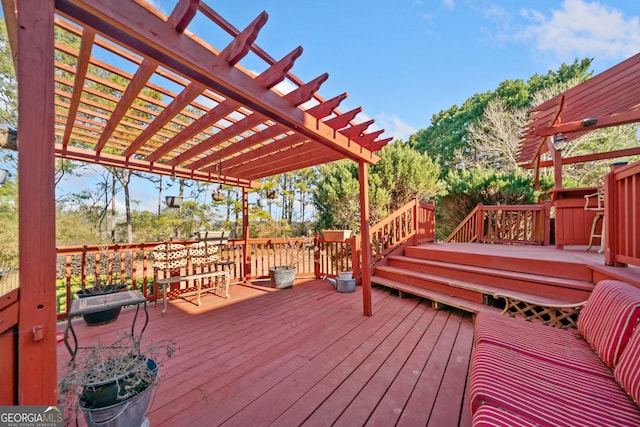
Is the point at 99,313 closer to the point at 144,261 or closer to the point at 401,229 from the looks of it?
the point at 144,261

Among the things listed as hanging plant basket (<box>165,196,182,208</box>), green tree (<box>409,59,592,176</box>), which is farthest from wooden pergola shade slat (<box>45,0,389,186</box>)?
green tree (<box>409,59,592,176</box>)

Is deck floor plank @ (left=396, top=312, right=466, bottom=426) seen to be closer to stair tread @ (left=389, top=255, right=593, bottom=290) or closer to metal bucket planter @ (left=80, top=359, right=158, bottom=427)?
stair tread @ (left=389, top=255, right=593, bottom=290)

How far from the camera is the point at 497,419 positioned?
3.11ft

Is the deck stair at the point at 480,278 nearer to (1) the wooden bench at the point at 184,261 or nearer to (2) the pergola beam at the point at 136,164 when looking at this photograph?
(1) the wooden bench at the point at 184,261

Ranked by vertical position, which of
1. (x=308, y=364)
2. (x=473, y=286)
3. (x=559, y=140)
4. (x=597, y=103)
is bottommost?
(x=308, y=364)

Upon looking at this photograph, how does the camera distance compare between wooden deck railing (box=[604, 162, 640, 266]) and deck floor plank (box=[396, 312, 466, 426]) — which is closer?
deck floor plank (box=[396, 312, 466, 426])

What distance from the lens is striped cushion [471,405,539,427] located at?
928mm

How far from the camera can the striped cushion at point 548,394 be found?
987 mm

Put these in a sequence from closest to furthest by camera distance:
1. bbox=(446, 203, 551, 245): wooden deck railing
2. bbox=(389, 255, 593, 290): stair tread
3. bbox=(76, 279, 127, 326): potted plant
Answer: bbox=(389, 255, 593, 290): stair tread → bbox=(76, 279, 127, 326): potted plant → bbox=(446, 203, 551, 245): wooden deck railing

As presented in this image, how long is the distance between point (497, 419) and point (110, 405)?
1768mm

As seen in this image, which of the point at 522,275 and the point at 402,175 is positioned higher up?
the point at 402,175

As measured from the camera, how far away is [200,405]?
161 centimetres

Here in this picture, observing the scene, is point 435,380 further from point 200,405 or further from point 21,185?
point 21,185

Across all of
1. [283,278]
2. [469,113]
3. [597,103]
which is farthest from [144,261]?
[469,113]
